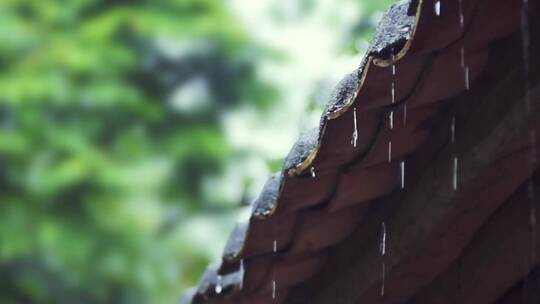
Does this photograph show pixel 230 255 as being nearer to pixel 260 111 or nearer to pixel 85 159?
pixel 85 159

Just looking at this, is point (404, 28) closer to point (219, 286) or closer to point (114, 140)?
point (219, 286)

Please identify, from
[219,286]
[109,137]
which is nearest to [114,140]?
[109,137]

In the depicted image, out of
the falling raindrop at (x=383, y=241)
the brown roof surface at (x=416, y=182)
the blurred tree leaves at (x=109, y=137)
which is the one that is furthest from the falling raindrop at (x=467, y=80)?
the blurred tree leaves at (x=109, y=137)

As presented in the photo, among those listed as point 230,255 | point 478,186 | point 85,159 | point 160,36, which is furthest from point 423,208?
point 160,36

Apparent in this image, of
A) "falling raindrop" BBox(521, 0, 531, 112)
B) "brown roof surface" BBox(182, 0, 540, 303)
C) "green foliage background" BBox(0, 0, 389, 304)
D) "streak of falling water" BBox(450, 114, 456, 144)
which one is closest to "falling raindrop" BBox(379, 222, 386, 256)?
"brown roof surface" BBox(182, 0, 540, 303)

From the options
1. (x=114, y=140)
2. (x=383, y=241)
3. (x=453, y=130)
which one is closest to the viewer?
(x=453, y=130)

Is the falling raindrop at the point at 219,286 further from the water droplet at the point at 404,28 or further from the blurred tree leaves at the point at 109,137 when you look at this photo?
the blurred tree leaves at the point at 109,137
